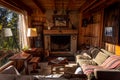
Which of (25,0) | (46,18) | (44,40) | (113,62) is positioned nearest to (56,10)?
(46,18)

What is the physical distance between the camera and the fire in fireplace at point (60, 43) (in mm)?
7777

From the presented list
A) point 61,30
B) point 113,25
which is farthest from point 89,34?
point 113,25

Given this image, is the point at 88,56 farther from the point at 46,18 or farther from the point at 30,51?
the point at 46,18

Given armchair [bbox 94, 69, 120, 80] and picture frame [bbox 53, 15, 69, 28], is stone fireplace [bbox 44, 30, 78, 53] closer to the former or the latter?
picture frame [bbox 53, 15, 69, 28]

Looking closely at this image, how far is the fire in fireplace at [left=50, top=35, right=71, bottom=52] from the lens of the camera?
7.78m

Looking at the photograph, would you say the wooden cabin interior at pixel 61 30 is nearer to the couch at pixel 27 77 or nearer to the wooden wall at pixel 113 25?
the wooden wall at pixel 113 25

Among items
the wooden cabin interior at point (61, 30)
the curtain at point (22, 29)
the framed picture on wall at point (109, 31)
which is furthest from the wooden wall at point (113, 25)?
the curtain at point (22, 29)

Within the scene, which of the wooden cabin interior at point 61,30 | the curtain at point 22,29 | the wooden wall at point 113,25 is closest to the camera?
the wooden wall at point 113,25

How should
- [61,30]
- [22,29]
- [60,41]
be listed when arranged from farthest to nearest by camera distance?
[60,41]
[61,30]
[22,29]

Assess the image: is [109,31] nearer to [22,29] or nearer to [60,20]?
[60,20]

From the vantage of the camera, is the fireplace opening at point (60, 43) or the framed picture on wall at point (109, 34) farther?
the fireplace opening at point (60, 43)

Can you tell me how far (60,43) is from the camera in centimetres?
791

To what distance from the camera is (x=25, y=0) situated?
5.17 meters

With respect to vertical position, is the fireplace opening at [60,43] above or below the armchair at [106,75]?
above
